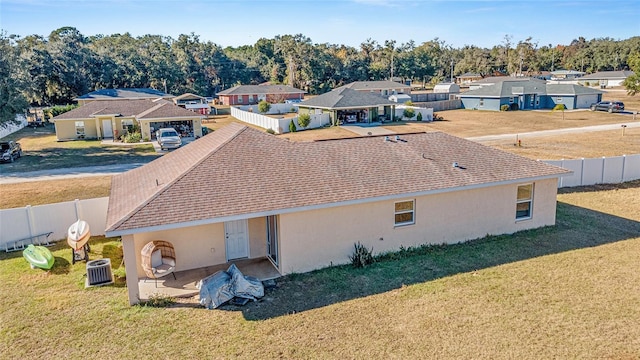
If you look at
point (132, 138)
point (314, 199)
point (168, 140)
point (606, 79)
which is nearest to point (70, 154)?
point (132, 138)

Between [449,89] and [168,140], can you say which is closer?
[168,140]

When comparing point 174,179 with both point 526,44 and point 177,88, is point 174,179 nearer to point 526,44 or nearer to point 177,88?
point 177,88

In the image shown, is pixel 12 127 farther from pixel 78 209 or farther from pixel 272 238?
pixel 272 238

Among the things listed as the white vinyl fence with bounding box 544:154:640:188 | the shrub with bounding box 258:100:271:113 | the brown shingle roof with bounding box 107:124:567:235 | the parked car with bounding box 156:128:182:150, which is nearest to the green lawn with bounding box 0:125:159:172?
the parked car with bounding box 156:128:182:150

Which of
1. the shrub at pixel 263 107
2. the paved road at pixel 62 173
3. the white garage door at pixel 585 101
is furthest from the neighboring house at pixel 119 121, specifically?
the white garage door at pixel 585 101

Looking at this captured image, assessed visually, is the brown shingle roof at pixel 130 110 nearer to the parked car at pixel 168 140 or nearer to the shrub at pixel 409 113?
the parked car at pixel 168 140

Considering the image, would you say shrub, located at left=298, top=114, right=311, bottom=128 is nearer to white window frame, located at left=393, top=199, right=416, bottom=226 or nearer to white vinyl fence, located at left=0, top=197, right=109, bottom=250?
white vinyl fence, located at left=0, top=197, right=109, bottom=250

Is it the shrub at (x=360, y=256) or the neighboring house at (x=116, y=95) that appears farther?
the neighboring house at (x=116, y=95)
